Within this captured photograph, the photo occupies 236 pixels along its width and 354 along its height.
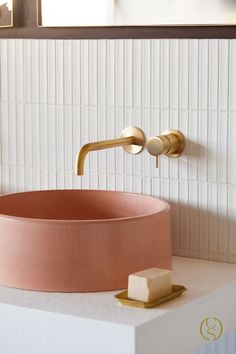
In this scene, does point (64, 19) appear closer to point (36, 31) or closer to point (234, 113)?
point (36, 31)

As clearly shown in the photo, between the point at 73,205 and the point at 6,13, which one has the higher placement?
the point at 6,13

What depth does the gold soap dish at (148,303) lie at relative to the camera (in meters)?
1.64

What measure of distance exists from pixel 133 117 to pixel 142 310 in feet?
1.85

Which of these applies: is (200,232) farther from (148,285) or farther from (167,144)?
(148,285)

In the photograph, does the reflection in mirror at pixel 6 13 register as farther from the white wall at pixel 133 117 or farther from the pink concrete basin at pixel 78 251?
the pink concrete basin at pixel 78 251

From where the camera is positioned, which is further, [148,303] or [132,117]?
[132,117]

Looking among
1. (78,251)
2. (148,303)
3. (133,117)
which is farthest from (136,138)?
(148,303)

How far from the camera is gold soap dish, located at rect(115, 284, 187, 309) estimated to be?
1641 mm

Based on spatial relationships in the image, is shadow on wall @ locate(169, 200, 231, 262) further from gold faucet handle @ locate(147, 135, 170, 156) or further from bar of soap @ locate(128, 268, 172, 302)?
bar of soap @ locate(128, 268, 172, 302)

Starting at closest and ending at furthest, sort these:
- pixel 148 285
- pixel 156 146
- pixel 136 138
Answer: pixel 148 285 → pixel 156 146 → pixel 136 138

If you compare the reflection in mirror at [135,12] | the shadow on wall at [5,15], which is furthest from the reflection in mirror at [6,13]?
the reflection in mirror at [135,12]
